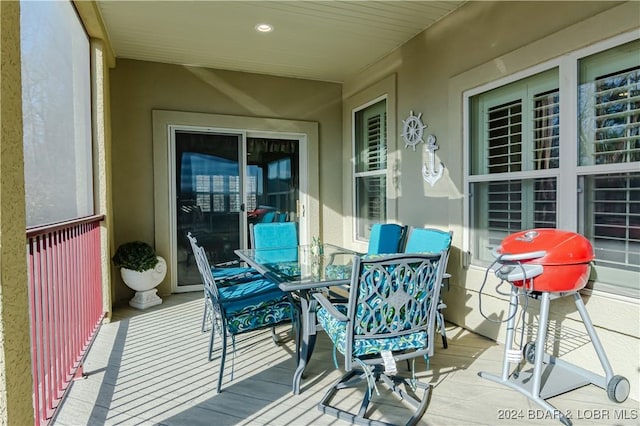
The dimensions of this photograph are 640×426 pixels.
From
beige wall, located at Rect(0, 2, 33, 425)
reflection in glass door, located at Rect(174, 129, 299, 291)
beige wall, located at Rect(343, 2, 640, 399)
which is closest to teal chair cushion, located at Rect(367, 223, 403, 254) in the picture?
beige wall, located at Rect(343, 2, 640, 399)

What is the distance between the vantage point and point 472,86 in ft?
10.7

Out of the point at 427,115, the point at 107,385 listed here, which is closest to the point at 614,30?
the point at 427,115

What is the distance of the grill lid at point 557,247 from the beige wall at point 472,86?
0.50m

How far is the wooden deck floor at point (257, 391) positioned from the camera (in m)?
2.04

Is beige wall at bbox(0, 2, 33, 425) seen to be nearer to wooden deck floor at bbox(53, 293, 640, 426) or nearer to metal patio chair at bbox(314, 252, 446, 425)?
wooden deck floor at bbox(53, 293, 640, 426)

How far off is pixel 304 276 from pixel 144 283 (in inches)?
99.7

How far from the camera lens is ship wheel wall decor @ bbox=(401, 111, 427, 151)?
12.8ft

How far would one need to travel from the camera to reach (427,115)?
3834 millimetres

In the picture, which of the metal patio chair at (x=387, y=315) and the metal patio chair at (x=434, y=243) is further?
the metal patio chair at (x=434, y=243)

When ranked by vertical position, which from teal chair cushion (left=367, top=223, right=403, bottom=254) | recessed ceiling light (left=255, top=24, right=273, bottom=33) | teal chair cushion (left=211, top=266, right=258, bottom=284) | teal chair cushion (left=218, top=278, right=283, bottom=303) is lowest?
teal chair cushion (left=218, top=278, right=283, bottom=303)

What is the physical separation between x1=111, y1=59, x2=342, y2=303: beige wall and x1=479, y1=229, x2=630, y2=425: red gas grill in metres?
3.86

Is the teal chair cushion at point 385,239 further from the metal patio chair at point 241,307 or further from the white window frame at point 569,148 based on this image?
the white window frame at point 569,148

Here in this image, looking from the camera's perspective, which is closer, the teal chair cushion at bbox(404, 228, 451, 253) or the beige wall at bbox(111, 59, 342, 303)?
the teal chair cushion at bbox(404, 228, 451, 253)

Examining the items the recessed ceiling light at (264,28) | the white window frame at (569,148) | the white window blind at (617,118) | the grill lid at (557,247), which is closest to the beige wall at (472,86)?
the white window frame at (569,148)
